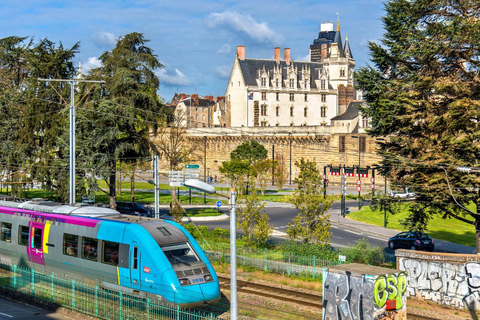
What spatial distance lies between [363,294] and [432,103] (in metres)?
16.1

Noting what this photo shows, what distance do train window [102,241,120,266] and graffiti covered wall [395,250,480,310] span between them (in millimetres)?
12304

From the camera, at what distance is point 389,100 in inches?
1217

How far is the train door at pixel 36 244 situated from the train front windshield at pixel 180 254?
7866mm

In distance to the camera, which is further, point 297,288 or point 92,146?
point 92,146

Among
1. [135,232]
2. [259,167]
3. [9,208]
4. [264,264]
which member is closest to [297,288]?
[264,264]

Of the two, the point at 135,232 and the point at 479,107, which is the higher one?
the point at 479,107

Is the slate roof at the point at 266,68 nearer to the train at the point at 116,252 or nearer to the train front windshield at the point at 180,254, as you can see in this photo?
the train at the point at 116,252

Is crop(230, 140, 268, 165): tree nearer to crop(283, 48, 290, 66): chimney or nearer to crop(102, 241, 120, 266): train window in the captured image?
crop(283, 48, 290, 66): chimney

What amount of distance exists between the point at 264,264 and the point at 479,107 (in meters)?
13.4

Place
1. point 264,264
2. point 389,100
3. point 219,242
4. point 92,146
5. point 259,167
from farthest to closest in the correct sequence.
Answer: point 259,167 < point 92,146 < point 219,242 < point 389,100 < point 264,264

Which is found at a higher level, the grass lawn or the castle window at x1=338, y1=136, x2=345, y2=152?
the castle window at x1=338, y1=136, x2=345, y2=152

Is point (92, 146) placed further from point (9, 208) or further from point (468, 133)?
point (468, 133)

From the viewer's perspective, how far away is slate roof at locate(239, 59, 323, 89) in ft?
348

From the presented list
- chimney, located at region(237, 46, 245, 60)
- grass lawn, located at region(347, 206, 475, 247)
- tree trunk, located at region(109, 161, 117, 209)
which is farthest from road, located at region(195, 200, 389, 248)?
chimney, located at region(237, 46, 245, 60)
